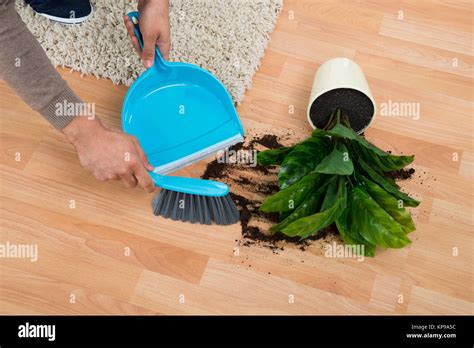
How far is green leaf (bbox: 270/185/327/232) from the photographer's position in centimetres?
112

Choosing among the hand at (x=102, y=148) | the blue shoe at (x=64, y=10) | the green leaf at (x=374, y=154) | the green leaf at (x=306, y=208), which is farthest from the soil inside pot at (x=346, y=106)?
the blue shoe at (x=64, y=10)

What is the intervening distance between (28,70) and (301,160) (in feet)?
1.83

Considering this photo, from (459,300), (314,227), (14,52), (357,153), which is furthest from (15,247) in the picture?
(459,300)

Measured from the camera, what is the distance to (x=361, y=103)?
4.07ft

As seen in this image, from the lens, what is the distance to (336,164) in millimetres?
1049

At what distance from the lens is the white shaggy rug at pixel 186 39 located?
1.38 metres

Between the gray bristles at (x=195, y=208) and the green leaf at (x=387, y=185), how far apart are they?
29 centimetres

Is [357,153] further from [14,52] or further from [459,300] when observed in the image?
[14,52]

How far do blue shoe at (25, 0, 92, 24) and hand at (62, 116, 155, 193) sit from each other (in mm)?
547

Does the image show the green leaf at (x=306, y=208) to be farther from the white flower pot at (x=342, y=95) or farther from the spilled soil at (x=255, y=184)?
the white flower pot at (x=342, y=95)

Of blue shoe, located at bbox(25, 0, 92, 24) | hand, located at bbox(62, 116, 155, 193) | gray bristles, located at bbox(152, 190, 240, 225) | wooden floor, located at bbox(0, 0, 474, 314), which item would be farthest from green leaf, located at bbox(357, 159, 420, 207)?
blue shoe, located at bbox(25, 0, 92, 24)

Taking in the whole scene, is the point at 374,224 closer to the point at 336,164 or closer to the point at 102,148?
the point at 336,164

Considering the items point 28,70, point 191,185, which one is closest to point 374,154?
point 191,185

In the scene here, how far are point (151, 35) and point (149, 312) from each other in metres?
0.56
